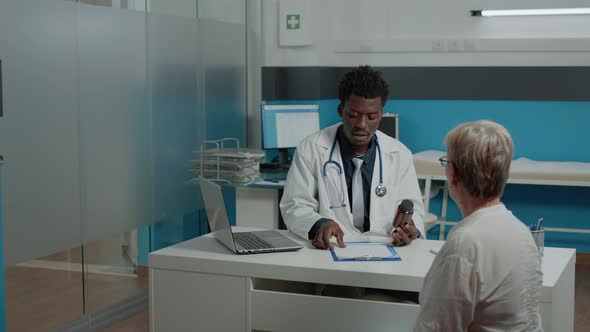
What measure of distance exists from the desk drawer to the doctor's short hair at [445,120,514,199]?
620mm

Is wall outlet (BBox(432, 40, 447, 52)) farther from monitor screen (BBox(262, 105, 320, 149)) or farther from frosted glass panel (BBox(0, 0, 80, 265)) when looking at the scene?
frosted glass panel (BBox(0, 0, 80, 265))

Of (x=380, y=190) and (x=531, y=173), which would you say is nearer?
(x=380, y=190)

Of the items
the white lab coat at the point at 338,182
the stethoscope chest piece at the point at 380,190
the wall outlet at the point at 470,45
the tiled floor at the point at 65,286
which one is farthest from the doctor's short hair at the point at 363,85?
the wall outlet at the point at 470,45

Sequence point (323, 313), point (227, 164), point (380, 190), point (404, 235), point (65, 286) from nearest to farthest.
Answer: point (323, 313), point (404, 235), point (380, 190), point (65, 286), point (227, 164)

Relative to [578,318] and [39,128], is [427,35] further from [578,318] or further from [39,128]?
[39,128]

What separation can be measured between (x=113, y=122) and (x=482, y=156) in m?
2.51

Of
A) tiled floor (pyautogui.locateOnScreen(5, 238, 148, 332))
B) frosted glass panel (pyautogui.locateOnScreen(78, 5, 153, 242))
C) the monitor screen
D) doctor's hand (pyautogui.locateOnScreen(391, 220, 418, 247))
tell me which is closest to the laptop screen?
doctor's hand (pyautogui.locateOnScreen(391, 220, 418, 247))

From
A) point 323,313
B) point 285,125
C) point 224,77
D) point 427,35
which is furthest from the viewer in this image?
point 427,35

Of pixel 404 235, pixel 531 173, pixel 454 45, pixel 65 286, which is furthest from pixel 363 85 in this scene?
pixel 454 45

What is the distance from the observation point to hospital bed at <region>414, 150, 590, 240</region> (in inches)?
179

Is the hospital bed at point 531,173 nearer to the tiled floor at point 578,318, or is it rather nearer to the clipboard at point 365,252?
the tiled floor at point 578,318

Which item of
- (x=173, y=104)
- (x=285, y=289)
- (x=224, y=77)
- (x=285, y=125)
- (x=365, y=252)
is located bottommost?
(x=285, y=289)

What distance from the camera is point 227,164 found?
14.4 feet

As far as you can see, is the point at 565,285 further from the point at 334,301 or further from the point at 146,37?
the point at 146,37
